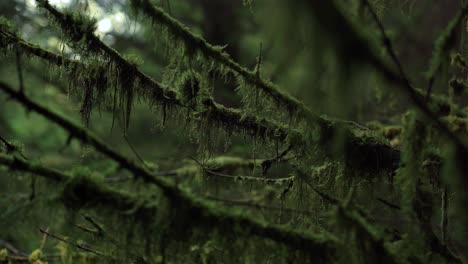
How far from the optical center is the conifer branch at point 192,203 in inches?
59.2

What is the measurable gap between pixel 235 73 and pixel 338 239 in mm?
1131

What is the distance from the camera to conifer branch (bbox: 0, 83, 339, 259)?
4.94 feet

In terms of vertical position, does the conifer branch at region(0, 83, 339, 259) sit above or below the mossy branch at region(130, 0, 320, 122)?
below

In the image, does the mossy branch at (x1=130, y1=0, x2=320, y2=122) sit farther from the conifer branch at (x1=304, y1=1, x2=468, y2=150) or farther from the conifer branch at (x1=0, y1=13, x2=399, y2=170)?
the conifer branch at (x1=304, y1=1, x2=468, y2=150)

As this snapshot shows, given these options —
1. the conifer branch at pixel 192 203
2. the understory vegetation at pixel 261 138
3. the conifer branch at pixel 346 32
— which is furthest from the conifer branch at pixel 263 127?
the conifer branch at pixel 346 32

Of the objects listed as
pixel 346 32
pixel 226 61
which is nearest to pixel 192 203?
pixel 346 32

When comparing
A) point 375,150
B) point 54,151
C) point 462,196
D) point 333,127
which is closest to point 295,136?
point 333,127

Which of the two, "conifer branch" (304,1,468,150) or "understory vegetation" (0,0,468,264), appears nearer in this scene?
"conifer branch" (304,1,468,150)

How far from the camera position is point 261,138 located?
271 centimetres

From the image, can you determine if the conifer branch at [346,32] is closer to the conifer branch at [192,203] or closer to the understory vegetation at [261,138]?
the understory vegetation at [261,138]

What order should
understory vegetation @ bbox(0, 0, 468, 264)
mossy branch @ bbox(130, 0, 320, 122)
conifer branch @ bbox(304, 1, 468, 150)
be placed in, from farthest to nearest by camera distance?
mossy branch @ bbox(130, 0, 320, 122) < understory vegetation @ bbox(0, 0, 468, 264) < conifer branch @ bbox(304, 1, 468, 150)

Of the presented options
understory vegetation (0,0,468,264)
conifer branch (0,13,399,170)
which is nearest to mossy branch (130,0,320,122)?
understory vegetation (0,0,468,264)

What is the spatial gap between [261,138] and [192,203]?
45.9 inches

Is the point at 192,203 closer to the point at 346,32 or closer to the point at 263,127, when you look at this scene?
the point at 346,32
